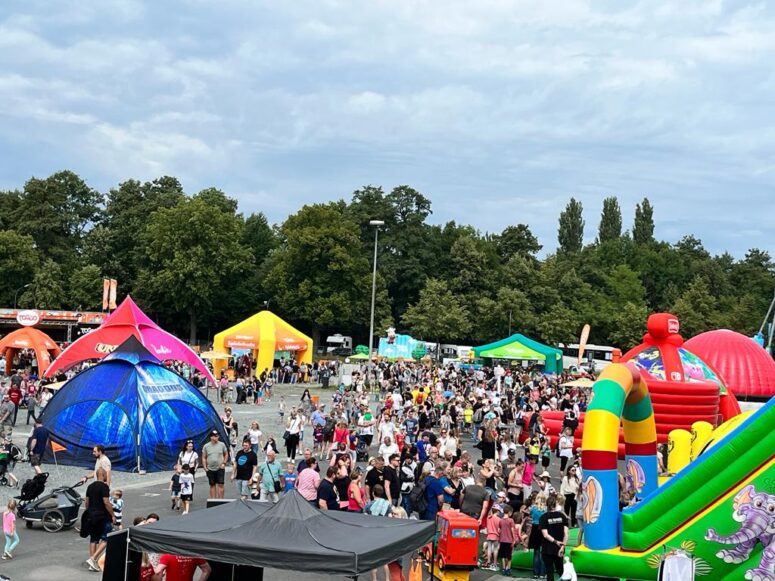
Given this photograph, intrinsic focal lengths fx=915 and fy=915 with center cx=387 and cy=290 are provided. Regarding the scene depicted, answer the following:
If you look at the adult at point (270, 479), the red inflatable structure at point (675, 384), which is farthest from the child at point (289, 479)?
the red inflatable structure at point (675, 384)

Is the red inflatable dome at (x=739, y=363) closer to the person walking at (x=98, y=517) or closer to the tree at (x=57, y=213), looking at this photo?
the person walking at (x=98, y=517)

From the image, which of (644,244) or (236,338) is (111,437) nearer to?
(236,338)

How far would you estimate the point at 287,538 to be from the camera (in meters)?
8.24

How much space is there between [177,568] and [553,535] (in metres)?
4.79

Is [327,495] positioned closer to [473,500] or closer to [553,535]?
[473,500]

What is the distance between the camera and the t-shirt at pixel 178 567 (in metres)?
9.87

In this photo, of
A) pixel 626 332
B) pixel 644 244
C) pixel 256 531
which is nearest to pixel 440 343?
pixel 626 332

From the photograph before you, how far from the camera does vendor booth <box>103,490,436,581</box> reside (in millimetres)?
7984

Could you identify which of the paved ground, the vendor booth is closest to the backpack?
the paved ground

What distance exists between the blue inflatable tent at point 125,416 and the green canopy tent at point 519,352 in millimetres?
25932

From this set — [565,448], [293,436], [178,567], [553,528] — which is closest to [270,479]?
[178,567]

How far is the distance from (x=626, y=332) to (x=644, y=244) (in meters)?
26.5

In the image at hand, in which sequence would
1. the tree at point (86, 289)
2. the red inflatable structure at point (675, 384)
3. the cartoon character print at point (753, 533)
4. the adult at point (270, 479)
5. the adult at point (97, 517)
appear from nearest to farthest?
the cartoon character print at point (753, 533) → the adult at point (97, 517) → the adult at point (270, 479) → the red inflatable structure at point (675, 384) → the tree at point (86, 289)

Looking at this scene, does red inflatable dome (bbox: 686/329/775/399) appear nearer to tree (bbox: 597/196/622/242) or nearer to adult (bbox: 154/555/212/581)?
adult (bbox: 154/555/212/581)
